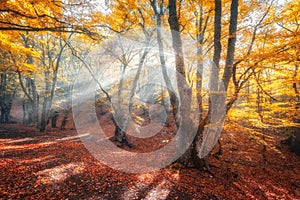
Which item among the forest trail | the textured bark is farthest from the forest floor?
the textured bark

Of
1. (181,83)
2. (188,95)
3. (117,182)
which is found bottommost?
(117,182)

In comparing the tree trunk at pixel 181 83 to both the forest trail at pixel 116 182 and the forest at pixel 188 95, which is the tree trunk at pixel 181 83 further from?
the forest trail at pixel 116 182

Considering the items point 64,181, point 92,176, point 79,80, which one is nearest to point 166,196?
point 92,176

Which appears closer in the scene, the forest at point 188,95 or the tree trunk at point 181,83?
the forest at point 188,95

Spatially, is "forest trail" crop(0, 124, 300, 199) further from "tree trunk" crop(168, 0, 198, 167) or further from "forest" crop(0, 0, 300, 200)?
"tree trunk" crop(168, 0, 198, 167)

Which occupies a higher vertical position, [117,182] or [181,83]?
[181,83]

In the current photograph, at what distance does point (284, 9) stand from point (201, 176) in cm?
709

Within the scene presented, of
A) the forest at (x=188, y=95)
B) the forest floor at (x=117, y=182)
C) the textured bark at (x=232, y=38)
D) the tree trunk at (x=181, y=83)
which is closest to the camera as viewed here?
the forest floor at (x=117, y=182)

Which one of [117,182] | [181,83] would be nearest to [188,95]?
[181,83]

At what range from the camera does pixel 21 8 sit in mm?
4980

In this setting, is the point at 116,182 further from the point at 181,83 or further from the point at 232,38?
the point at 232,38

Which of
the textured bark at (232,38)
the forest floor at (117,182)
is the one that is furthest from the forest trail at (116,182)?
the textured bark at (232,38)

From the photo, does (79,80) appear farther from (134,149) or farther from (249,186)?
(249,186)

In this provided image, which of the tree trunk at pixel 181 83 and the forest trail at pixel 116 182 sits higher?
the tree trunk at pixel 181 83
